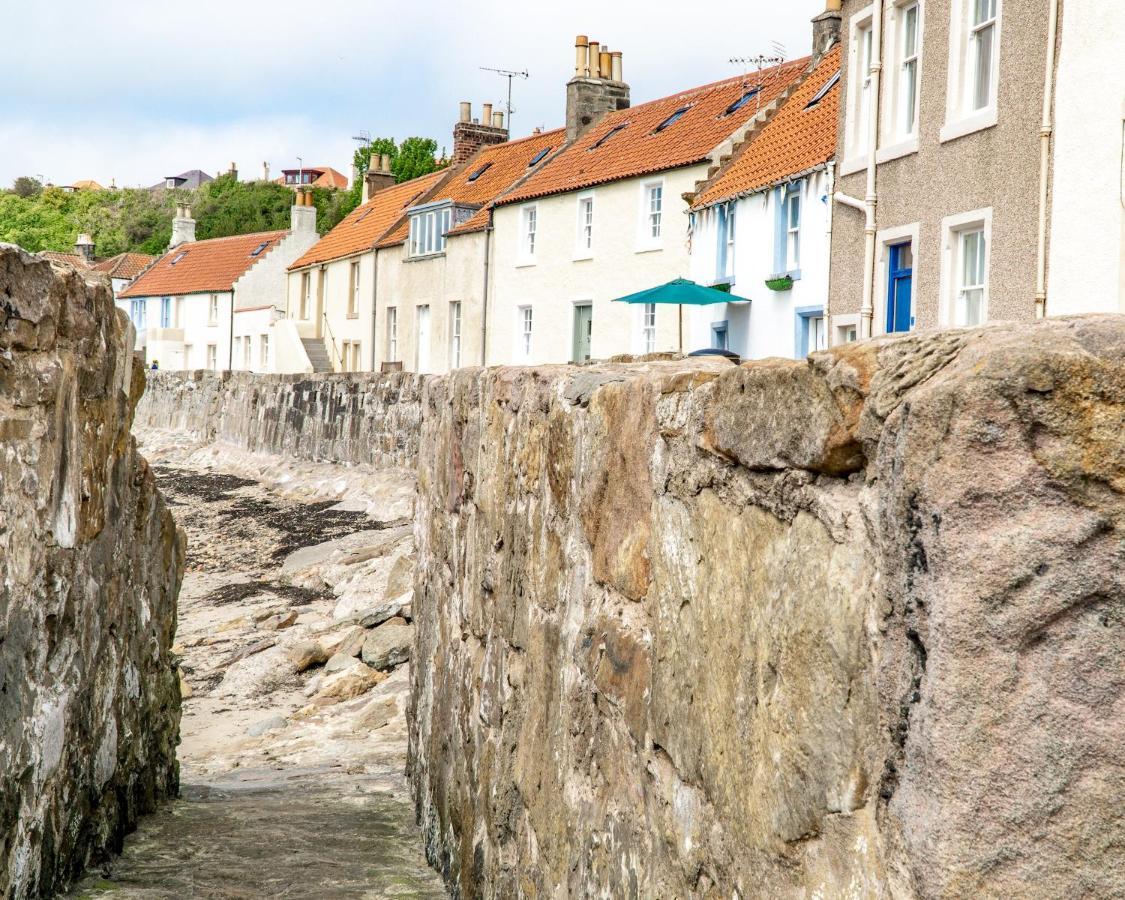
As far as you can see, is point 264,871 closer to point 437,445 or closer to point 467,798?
point 467,798

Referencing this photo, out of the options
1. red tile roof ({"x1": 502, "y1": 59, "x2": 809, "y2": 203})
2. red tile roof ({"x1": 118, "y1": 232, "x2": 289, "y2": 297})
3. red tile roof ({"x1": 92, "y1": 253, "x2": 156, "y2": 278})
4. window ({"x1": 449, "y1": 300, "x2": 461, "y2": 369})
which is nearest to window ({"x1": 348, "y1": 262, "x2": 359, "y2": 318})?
window ({"x1": 449, "y1": 300, "x2": 461, "y2": 369})

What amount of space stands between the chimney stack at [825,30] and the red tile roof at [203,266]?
3117 centimetres

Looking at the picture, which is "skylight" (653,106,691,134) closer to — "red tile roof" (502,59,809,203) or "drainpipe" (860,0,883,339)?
"red tile roof" (502,59,809,203)

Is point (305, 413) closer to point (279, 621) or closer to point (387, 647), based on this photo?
point (279, 621)

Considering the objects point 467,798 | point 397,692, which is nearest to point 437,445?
point 467,798

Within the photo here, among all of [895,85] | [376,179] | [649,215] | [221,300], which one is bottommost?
[221,300]

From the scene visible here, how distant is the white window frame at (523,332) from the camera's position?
32.4 metres

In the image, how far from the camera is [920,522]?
66.9 inches

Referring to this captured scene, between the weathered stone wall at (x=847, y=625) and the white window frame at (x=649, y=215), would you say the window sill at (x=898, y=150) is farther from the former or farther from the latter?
the weathered stone wall at (x=847, y=625)

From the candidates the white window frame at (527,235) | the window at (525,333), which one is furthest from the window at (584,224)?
the window at (525,333)

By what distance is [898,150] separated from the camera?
1739 cm

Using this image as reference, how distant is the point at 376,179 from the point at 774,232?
2910 cm

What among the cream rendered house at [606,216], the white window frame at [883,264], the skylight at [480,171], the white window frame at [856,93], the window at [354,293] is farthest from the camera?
the window at [354,293]

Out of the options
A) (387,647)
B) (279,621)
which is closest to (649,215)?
(279,621)
